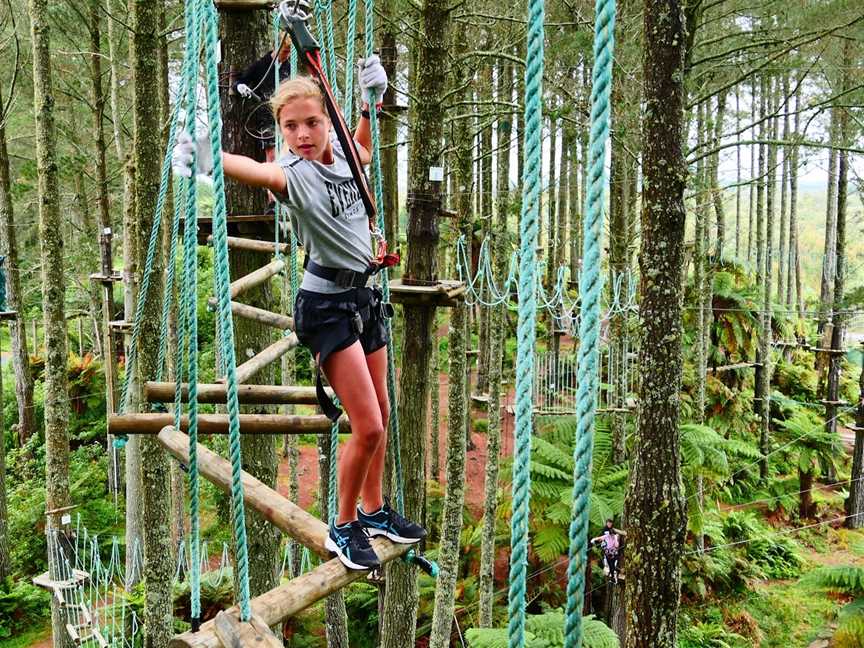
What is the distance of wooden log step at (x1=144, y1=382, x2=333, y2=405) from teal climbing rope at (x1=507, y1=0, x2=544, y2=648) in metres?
1.62

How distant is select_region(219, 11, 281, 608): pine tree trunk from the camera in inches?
142

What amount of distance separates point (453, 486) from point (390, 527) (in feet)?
10.2

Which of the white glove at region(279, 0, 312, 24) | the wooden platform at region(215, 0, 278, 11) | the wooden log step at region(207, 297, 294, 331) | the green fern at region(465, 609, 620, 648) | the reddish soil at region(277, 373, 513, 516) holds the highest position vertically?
the wooden platform at region(215, 0, 278, 11)

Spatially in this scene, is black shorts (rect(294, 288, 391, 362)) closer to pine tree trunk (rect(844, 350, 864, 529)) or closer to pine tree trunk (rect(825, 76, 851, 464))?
pine tree trunk (rect(844, 350, 864, 529))

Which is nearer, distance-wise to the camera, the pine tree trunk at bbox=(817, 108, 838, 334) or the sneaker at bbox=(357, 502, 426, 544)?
the sneaker at bbox=(357, 502, 426, 544)

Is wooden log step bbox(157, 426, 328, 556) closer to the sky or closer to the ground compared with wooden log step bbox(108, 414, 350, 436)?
closer to the ground

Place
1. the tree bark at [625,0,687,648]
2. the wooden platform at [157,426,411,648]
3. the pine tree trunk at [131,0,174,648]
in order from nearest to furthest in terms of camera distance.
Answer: the wooden platform at [157,426,411,648]
the tree bark at [625,0,687,648]
the pine tree trunk at [131,0,174,648]

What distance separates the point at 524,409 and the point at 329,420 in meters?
1.43

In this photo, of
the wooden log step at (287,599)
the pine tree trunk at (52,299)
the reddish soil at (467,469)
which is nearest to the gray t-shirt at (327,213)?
the wooden log step at (287,599)

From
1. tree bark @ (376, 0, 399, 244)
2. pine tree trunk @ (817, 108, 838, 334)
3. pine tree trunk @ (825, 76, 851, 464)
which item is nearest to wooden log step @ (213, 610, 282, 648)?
tree bark @ (376, 0, 399, 244)

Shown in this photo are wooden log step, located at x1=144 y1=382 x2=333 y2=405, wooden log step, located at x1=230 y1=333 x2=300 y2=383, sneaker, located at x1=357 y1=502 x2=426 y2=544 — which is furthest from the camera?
wooden log step, located at x1=230 y1=333 x2=300 y2=383

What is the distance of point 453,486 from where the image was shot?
17.0 ft

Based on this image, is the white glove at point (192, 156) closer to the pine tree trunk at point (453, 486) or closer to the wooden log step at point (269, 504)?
the wooden log step at point (269, 504)

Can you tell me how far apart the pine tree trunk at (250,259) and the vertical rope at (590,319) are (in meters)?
2.87
